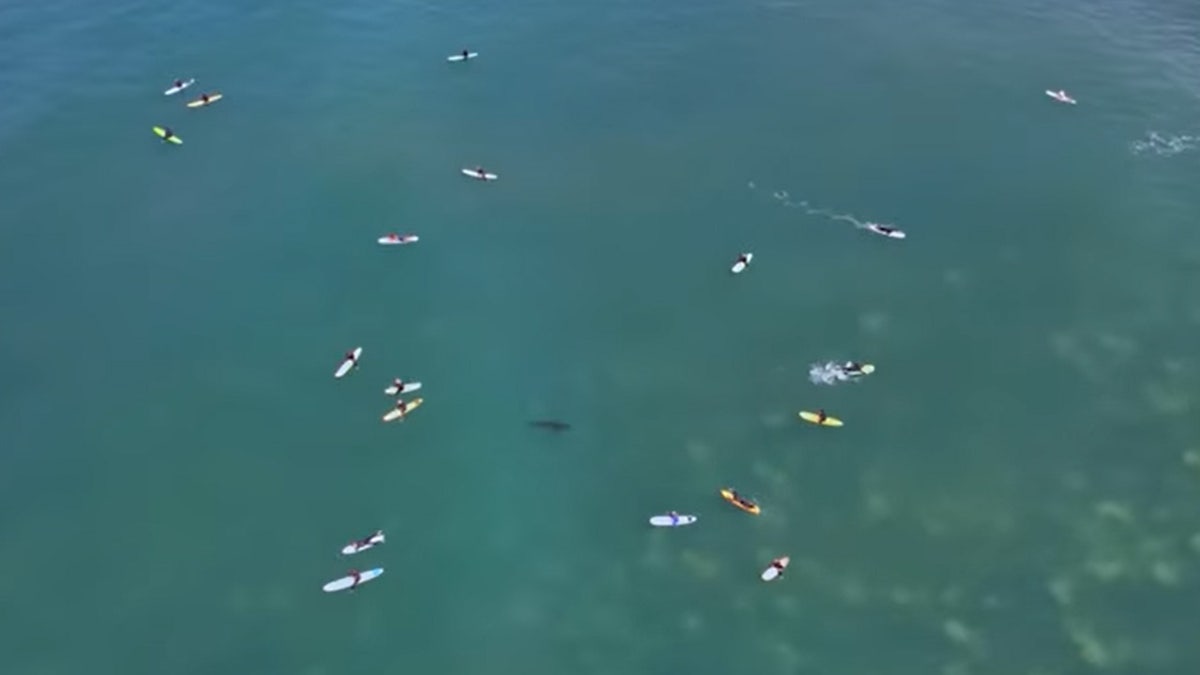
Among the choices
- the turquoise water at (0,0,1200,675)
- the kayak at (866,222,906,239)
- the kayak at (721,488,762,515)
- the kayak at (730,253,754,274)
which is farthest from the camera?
the kayak at (866,222,906,239)

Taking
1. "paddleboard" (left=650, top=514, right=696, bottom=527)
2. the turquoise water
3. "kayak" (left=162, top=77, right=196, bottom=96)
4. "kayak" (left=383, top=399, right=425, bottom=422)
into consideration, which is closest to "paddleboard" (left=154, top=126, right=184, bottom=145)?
the turquoise water

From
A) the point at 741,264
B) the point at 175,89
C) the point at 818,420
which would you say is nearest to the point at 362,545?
the point at 818,420

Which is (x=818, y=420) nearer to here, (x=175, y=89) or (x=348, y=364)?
(x=348, y=364)

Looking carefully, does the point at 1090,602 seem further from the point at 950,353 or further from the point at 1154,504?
the point at 950,353

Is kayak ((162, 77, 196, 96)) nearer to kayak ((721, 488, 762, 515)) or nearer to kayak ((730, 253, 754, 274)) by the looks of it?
kayak ((730, 253, 754, 274))

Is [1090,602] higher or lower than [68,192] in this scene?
lower

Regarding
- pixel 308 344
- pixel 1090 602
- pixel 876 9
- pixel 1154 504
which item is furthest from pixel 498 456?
pixel 876 9

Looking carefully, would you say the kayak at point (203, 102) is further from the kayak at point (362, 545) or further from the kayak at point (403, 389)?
the kayak at point (362, 545)
